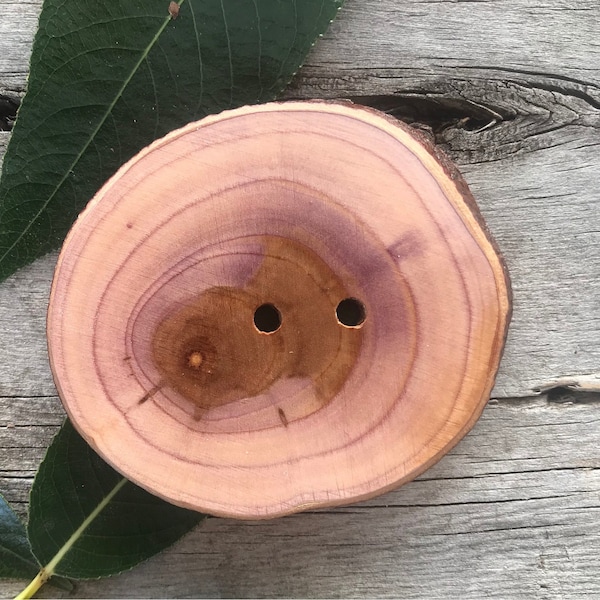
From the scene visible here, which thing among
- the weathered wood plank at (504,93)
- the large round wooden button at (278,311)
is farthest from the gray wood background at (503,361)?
the large round wooden button at (278,311)

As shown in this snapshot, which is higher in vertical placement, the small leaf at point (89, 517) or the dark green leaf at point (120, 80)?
the dark green leaf at point (120, 80)

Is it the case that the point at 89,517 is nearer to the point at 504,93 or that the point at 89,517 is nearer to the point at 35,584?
the point at 35,584

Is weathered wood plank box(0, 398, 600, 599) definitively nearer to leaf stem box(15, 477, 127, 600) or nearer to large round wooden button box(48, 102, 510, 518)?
leaf stem box(15, 477, 127, 600)

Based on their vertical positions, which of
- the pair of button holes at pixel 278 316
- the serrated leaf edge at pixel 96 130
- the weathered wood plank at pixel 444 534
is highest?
the serrated leaf edge at pixel 96 130

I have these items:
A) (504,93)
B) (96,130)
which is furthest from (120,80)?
(504,93)

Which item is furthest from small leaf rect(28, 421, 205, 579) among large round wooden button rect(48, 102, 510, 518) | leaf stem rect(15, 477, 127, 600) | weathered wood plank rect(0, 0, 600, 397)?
weathered wood plank rect(0, 0, 600, 397)

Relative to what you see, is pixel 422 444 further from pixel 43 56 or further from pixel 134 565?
pixel 43 56

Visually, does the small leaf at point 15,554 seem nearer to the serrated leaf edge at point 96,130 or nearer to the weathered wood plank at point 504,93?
the serrated leaf edge at point 96,130
